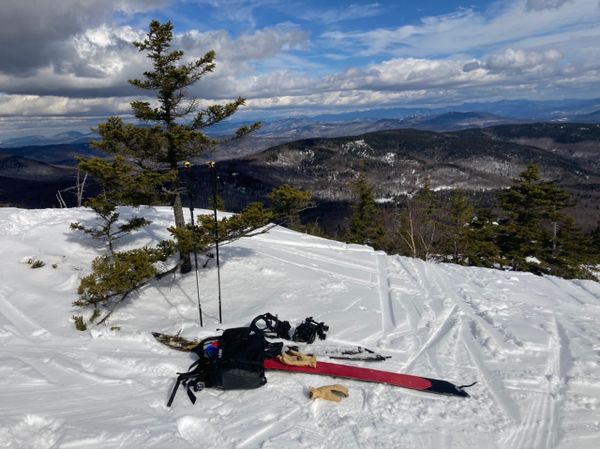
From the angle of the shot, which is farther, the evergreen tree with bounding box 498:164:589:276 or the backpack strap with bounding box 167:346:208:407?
the evergreen tree with bounding box 498:164:589:276

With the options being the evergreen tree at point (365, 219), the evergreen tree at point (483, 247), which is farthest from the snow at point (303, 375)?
the evergreen tree at point (365, 219)

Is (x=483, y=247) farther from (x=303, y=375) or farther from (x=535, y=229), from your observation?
(x=303, y=375)

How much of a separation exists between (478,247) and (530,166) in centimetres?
684

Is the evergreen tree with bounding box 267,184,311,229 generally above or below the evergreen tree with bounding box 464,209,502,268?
above

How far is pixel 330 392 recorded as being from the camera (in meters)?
6.24

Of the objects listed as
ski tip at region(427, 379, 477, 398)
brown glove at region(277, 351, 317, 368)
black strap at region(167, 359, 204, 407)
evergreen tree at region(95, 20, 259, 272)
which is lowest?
ski tip at region(427, 379, 477, 398)

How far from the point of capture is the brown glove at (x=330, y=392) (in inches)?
242

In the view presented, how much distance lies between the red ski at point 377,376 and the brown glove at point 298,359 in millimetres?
66

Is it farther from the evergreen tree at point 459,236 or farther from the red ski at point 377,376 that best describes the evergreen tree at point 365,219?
the red ski at point 377,376

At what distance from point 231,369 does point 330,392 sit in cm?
165

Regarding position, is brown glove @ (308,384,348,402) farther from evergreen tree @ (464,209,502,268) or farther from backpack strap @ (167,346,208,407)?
evergreen tree @ (464,209,502,268)

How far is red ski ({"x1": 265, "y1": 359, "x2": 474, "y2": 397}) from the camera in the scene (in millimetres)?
6480

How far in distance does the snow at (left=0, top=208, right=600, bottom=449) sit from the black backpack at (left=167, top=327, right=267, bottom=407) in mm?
159

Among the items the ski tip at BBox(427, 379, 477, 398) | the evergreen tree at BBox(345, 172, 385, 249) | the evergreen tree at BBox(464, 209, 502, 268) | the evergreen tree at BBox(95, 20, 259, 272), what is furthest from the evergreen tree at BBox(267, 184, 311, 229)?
the evergreen tree at BBox(345, 172, 385, 249)
